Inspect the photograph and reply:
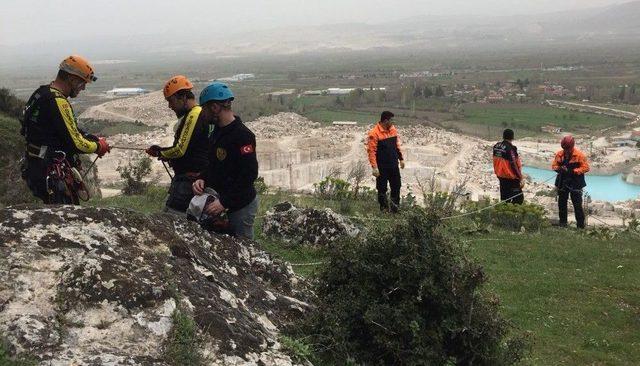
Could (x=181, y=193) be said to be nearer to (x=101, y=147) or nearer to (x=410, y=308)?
(x=101, y=147)

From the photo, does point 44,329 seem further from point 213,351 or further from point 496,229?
point 496,229

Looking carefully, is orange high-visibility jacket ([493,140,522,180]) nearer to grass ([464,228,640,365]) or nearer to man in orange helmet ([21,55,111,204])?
grass ([464,228,640,365])

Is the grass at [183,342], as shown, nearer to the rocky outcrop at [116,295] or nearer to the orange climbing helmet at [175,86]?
the rocky outcrop at [116,295]

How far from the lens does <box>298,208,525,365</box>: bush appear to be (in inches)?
158

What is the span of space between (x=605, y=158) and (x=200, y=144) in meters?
53.0

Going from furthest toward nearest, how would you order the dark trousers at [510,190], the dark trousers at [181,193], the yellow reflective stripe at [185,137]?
the dark trousers at [510,190] → the dark trousers at [181,193] → the yellow reflective stripe at [185,137]

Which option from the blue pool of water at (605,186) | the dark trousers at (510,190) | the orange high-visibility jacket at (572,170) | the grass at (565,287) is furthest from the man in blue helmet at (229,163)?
the blue pool of water at (605,186)

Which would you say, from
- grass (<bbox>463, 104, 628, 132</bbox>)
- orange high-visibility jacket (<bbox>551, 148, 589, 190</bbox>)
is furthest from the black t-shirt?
grass (<bbox>463, 104, 628, 132</bbox>)

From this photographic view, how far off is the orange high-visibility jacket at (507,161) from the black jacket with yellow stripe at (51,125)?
8.36 metres

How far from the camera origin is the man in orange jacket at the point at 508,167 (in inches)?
459

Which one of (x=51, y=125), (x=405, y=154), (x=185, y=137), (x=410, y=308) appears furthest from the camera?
(x=405, y=154)

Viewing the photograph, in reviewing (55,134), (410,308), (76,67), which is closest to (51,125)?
(55,134)

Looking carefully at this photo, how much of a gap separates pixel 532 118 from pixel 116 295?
80.2m

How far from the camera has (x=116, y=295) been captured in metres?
3.49
